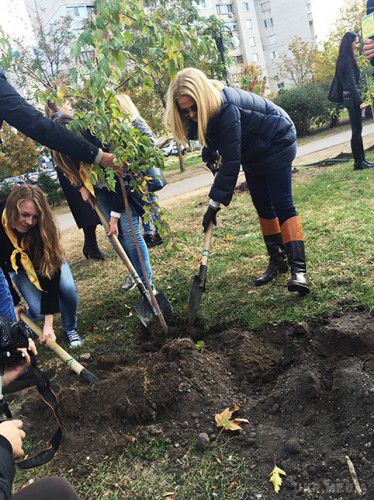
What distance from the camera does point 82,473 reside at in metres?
2.23

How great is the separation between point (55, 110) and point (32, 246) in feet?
3.73

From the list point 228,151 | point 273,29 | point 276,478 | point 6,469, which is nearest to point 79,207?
point 228,151

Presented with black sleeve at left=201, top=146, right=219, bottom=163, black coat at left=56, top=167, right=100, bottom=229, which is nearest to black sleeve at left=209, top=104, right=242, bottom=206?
black sleeve at left=201, top=146, right=219, bottom=163

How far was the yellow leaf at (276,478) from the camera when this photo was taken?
185 centimetres

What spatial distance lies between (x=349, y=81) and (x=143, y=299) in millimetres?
5392

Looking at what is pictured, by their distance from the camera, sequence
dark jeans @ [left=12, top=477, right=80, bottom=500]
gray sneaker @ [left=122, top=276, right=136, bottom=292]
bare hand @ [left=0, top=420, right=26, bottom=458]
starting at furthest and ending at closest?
gray sneaker @ [left=122, top=276, right=136, bottom=292]
dark jeans @ [left=12, top=477, right=80, bottom=500]
bare hand @ [left=0, top=420, right=26, bottom=458]

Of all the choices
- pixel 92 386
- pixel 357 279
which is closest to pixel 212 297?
pixel 357 279

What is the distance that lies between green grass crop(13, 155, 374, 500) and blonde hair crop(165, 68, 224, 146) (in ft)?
2.64

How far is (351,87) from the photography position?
702cm

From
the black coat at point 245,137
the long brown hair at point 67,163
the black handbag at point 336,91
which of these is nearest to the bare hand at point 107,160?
the long brown hair at point 67,163

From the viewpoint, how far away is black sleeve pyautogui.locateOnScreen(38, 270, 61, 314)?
11.5 feet

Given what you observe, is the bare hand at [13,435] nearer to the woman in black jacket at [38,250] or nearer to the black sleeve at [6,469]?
the black sleeve at [6,469]

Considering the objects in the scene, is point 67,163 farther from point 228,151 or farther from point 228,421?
point 228,421

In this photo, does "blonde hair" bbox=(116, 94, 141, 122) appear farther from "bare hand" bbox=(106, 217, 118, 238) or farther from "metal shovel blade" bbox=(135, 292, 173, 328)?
"metal shovel blade" bbox=(135, 292, 173, 328)
